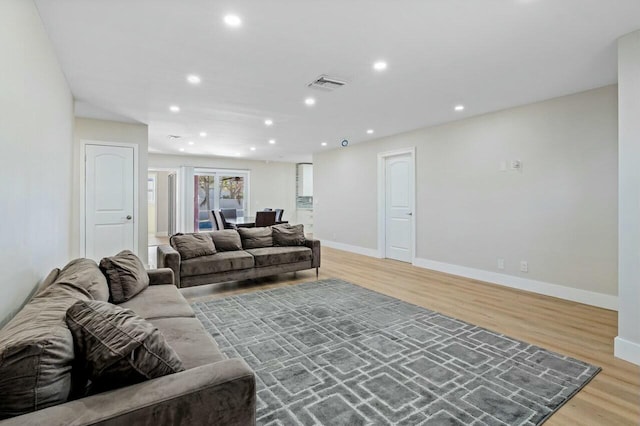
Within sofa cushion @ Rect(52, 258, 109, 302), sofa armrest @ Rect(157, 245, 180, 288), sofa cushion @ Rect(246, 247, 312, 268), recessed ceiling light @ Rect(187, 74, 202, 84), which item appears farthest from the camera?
sofa cushion @ Rect(246, 247, 312, 268)

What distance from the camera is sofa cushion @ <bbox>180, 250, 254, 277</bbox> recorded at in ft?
13.6

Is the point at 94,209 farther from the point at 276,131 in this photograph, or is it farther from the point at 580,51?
the point at 580,51

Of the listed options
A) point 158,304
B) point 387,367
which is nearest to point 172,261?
point 158,304

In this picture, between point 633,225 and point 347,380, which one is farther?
point 633,225

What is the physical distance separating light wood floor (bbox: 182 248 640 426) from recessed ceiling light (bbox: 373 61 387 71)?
2630 mm

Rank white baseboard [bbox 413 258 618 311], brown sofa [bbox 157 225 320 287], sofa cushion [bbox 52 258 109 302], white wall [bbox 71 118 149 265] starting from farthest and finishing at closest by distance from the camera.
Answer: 1. white wall [bbox 71 118 149 265]
2. brown sofa [bbox 157 225 320 287]
3. white baseboard [bbox 413 258 618 311]
4. sofa cushion [bbox 52 258 109 302]

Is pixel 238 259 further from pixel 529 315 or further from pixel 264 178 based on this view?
pixel 264 178

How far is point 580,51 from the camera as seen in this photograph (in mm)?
2875

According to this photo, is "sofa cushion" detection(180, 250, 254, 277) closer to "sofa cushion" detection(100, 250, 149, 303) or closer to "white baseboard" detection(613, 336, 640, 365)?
"sofa cushion" detection(100, 250, 149, 303)

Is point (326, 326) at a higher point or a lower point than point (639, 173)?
lower

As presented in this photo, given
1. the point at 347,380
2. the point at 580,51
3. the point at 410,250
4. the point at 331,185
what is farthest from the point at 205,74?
the point at 331,185

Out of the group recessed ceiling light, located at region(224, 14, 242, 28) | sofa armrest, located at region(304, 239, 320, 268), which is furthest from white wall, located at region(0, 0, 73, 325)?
sofa armrest, located at region(304, 239, 320, 268)

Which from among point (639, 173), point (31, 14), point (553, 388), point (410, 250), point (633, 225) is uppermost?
point (31, 14)

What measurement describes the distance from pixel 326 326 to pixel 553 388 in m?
1.78
